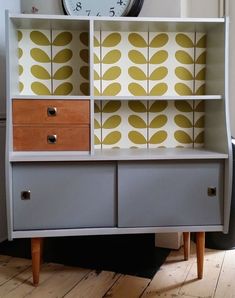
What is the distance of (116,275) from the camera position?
5.91 ft

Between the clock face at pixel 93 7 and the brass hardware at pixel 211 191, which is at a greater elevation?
the clock face at pixel 93 7

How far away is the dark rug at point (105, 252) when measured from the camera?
190 centimetres

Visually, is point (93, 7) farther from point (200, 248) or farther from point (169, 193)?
point (200, 248)

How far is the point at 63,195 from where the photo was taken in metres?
1.65

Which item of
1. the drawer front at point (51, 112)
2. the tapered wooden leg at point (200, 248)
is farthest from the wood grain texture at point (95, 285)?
the drawer front at point (51, 112)

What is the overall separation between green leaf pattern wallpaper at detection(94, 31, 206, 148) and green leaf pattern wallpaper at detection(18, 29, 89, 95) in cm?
9

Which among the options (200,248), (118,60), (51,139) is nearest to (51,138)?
(51,139)

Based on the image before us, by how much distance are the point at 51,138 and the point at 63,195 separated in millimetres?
276

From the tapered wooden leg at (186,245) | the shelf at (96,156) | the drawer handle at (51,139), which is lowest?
the tapered wooden leg at (186,245)

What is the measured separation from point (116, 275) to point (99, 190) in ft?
1.57

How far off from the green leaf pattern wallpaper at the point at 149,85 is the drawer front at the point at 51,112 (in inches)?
12.0

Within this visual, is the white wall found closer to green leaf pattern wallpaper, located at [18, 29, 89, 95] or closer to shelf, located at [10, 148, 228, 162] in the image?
green leaf pattern wallpaper, located at [18, 29, 89, 95]

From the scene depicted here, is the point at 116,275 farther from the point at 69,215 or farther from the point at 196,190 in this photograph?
the point at 196,190

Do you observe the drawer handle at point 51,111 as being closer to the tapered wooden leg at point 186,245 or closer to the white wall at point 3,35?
the white wall at point 3,35
